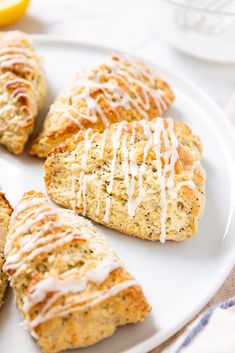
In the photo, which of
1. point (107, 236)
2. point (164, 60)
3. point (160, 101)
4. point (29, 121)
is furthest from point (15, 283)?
point (164, 60)

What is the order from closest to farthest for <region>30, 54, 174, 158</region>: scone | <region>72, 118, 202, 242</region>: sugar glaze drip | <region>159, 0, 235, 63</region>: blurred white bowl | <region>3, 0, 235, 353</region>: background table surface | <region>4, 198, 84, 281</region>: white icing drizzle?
<region>4, 198, 84, 281</region>: white icing drizzle
<region>72, 118, 202, 242</region>: sugar glaze drip
<region>30, 54, 174, 158</region>: scone
<region>159, 0, 235, 63</region>: blurred white bowl
<region>3, 0, 235, 353</region>: background table surface

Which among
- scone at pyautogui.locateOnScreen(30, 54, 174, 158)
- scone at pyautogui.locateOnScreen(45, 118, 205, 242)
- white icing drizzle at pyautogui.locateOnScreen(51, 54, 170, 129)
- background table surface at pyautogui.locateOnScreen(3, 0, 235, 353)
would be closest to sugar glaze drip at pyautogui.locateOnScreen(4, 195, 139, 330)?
scone at pyautogui.locateOnScreen(45, 118, 205, 242)

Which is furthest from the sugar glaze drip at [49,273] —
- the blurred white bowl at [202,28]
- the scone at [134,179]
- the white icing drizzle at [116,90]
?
the blurred white bowl at [202,28]

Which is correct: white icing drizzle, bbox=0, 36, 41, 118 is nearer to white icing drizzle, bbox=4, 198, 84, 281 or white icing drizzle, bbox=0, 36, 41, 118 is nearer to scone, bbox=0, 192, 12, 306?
scone, bbox=0, 192, 12, 306

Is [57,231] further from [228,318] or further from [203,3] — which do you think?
[203,3]

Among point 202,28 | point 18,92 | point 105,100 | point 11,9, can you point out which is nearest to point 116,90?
point 105,100
